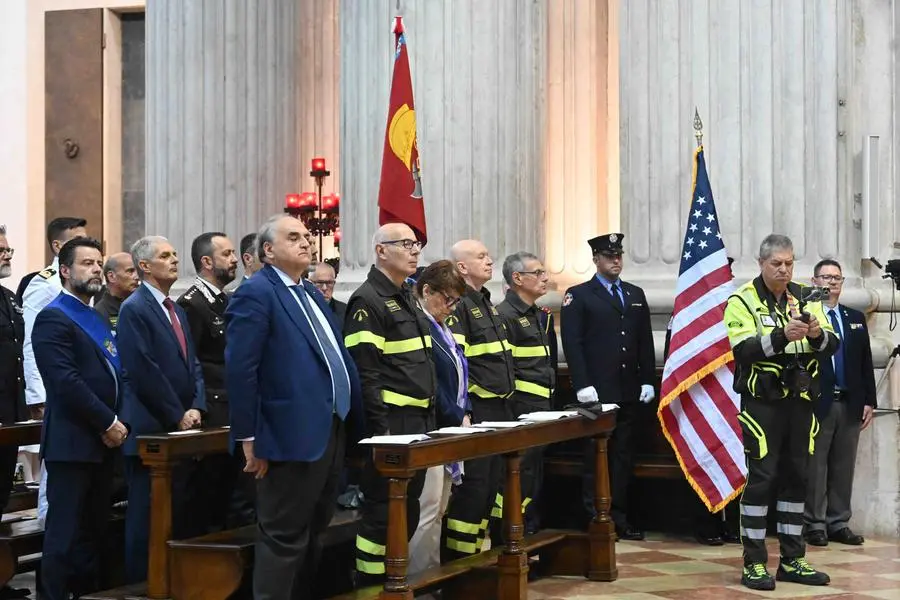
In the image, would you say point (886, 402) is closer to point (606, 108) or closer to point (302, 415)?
point (606, 108)

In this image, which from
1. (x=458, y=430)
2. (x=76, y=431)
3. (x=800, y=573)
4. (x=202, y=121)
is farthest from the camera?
(x=202, y=121)

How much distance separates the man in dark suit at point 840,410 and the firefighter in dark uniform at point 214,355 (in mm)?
3337

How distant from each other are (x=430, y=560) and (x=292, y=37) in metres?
5.98

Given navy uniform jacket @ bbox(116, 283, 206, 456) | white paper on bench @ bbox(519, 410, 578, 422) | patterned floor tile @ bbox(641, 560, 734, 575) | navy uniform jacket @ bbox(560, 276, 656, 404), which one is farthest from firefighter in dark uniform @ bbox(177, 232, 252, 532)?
navy uniform jacket @ bbox(560, 276, 656, 404)

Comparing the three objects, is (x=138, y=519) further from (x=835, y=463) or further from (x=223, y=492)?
(x=835, y=463)

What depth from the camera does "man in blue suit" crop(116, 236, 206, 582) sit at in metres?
5.89

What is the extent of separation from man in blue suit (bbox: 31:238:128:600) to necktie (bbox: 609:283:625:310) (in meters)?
3.19

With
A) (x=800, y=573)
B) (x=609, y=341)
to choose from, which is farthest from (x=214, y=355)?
(x=800, y=573)

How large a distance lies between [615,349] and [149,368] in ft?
10.0

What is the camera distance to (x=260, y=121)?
→ 10.6m

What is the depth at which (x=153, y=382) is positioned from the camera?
5.98 meters

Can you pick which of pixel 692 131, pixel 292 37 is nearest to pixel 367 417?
pixel 692 131

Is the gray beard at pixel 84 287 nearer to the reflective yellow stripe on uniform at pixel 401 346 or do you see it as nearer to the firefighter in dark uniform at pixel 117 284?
the firefighter in dark uniform at pixel 117 284

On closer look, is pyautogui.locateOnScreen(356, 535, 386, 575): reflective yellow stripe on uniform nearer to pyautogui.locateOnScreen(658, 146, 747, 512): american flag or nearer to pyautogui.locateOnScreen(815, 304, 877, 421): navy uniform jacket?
pyautogui.locateOnScreen(658, 146, 747, 512): american flag
